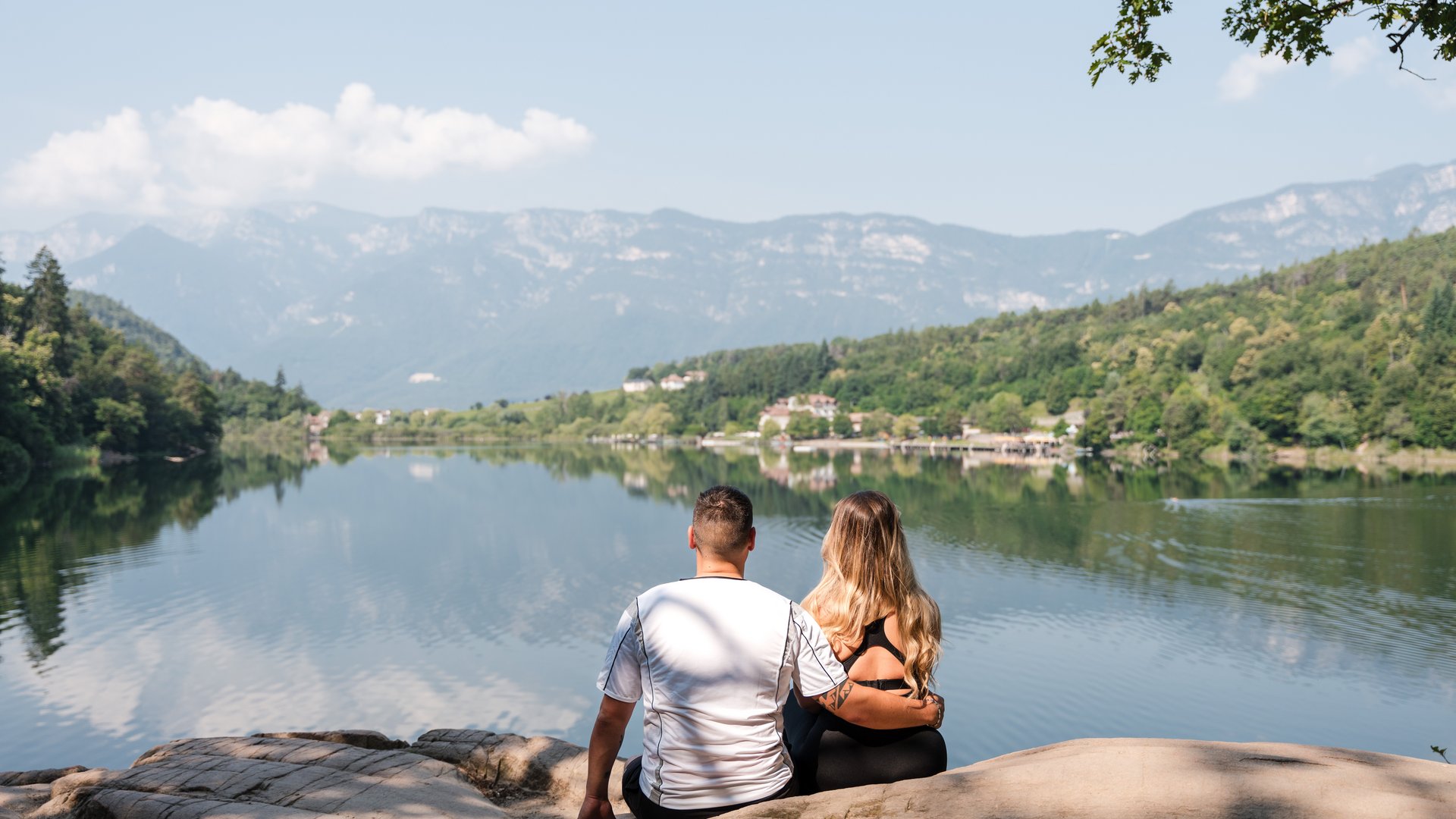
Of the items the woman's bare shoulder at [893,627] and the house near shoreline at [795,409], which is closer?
the woman's bare shoulder at [893,627]

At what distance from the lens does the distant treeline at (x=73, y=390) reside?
180 ft

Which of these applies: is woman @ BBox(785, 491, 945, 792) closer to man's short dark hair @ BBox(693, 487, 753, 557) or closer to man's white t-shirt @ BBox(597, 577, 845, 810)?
man's white t-shirt @ BBox(597, 577, 845, 810)

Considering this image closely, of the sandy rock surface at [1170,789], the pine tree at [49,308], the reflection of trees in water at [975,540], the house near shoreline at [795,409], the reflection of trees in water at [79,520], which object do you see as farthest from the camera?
the house near shoreline at [795,409]

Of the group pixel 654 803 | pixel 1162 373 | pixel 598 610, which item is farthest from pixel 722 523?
pixel 1162 373

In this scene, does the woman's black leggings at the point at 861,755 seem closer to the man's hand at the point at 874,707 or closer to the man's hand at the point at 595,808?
the man's hand at the point at 874,707

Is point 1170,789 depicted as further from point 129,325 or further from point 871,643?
point 129,325

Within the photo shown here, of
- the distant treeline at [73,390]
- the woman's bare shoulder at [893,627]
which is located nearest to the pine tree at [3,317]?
the distant treeline at [73,390]

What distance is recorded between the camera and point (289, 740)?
648 centimetres

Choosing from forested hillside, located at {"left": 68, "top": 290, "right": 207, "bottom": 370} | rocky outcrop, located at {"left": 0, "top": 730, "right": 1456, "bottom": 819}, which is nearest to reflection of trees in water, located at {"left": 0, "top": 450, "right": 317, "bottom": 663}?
rocky outcrop, located at {"left": 0, "top": 730, "right": 1456, "bottom": 819}

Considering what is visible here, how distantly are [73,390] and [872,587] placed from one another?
244ft

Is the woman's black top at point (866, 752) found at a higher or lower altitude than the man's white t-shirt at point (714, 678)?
lower

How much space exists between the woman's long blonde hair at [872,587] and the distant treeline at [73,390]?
5528 cm

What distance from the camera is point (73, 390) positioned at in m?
65.0

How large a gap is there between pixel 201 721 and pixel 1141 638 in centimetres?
1552
